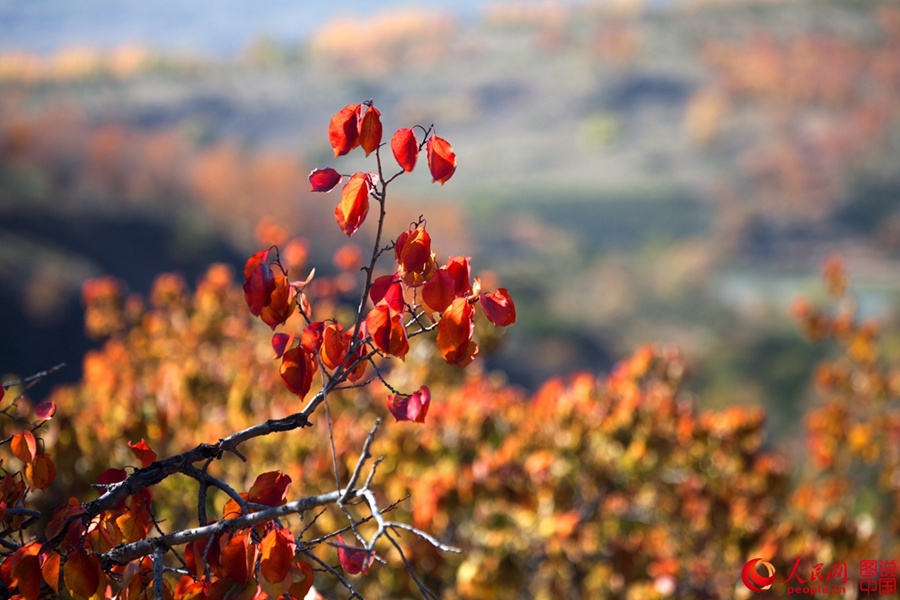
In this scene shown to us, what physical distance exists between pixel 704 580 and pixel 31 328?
50.9 feet

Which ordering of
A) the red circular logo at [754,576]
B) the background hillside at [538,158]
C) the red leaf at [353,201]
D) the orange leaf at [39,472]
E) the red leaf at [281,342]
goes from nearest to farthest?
1. the red leaf at [353,201]
2. the red leaf at [281,342]
3. the orange leaf at [39,472]
4. the red circular logo at [754,576]
5. the background hillside at [538,158]

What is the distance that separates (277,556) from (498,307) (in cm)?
58

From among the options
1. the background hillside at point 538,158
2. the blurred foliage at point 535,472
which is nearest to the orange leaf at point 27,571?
the blurred foliage at point 535,472

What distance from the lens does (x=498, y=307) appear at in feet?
5.90

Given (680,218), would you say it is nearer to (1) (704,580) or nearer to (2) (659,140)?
(2) (659,140)

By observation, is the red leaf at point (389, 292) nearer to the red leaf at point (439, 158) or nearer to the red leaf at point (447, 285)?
the red leaf at point (447, 285)

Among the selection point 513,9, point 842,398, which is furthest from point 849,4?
point 842,398

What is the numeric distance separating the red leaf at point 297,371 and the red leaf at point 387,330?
17 cm

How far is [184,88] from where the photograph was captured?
293 feet

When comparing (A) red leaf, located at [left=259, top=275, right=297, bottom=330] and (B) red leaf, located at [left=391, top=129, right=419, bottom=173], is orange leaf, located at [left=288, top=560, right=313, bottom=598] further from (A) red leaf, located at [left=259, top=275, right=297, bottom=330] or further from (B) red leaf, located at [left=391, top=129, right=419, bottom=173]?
(B) red leaf, located at [left=391, top=129, right=419, bottom=173]

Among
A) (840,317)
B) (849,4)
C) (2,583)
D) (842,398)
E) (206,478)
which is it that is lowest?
(849,4)

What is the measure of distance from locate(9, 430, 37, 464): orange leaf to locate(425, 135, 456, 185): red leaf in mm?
982

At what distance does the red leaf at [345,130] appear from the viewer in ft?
6.08

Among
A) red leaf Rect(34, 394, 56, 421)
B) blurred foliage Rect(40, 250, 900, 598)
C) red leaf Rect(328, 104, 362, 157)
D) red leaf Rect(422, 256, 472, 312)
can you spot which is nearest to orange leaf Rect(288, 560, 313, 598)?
red leaf Rect(422, 256, 472, 312)
